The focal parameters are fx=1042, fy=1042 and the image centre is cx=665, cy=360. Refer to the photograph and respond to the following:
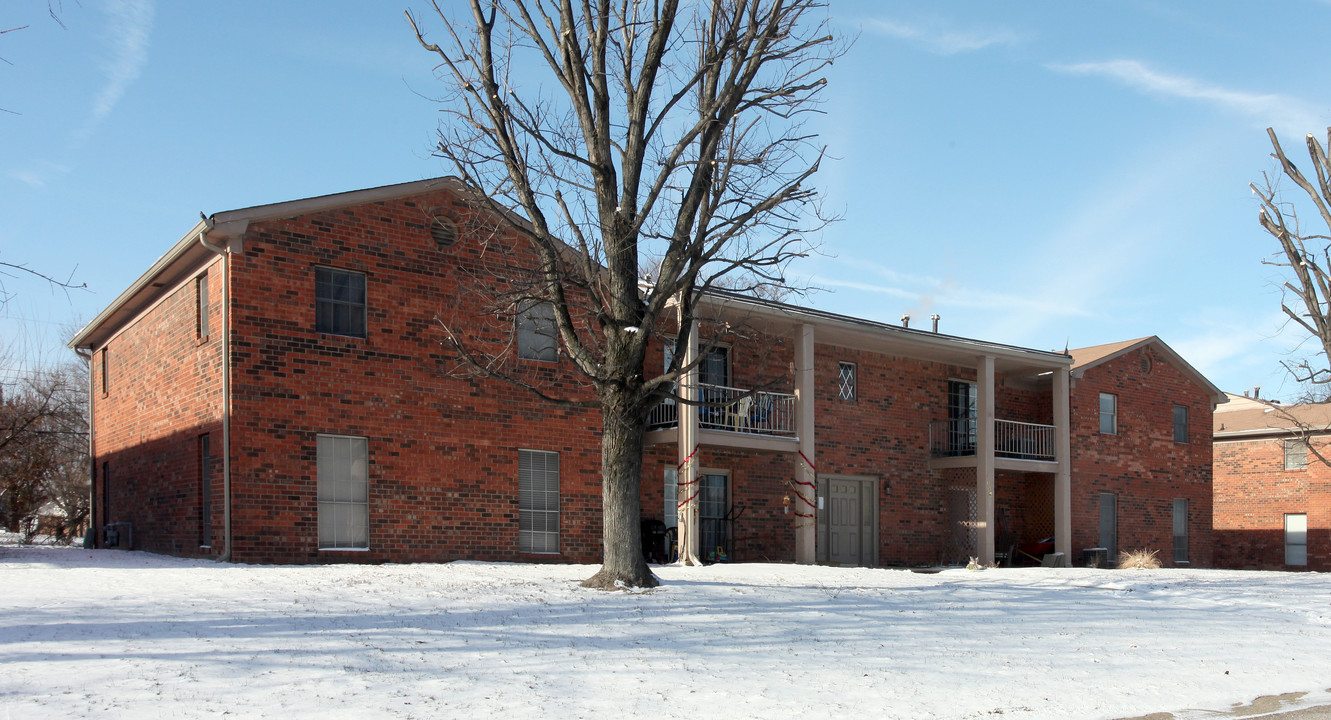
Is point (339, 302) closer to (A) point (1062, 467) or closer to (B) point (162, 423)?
(B) point (162, 423)

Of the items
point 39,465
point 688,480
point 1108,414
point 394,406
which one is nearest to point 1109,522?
point 1108,414

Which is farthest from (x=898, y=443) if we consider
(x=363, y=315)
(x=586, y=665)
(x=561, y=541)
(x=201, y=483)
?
(x=586, y=665)

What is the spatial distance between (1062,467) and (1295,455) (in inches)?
503

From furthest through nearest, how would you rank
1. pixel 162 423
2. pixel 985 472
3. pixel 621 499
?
pixel 985 472 → pixel 162 423 → pixel 621 499

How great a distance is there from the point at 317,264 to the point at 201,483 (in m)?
3.66

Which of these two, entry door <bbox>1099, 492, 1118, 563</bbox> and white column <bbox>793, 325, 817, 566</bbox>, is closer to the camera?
white column <bbox>793, 325, 817, 566</bbox>

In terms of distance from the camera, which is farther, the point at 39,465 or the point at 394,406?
the point at 39,465

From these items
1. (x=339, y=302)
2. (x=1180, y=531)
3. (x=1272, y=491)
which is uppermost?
(x=339, y=302)

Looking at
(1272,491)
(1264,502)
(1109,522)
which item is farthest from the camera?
(1264,502)

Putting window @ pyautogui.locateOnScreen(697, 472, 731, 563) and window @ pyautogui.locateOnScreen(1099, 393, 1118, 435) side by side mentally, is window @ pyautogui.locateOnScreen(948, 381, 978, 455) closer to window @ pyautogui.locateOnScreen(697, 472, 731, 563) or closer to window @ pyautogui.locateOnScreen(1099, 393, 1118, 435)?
window @ pyautogui.locateOnScreen(1099, 393, 1118, 435)

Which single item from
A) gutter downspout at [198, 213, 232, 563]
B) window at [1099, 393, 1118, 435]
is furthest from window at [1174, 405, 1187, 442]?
gutter downspout at [198, 213, 232, 563]

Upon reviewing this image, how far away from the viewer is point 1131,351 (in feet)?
87.1

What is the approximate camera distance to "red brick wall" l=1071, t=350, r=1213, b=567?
Result: 25.2 meters

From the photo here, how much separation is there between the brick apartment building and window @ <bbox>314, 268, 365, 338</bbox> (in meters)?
0.03
